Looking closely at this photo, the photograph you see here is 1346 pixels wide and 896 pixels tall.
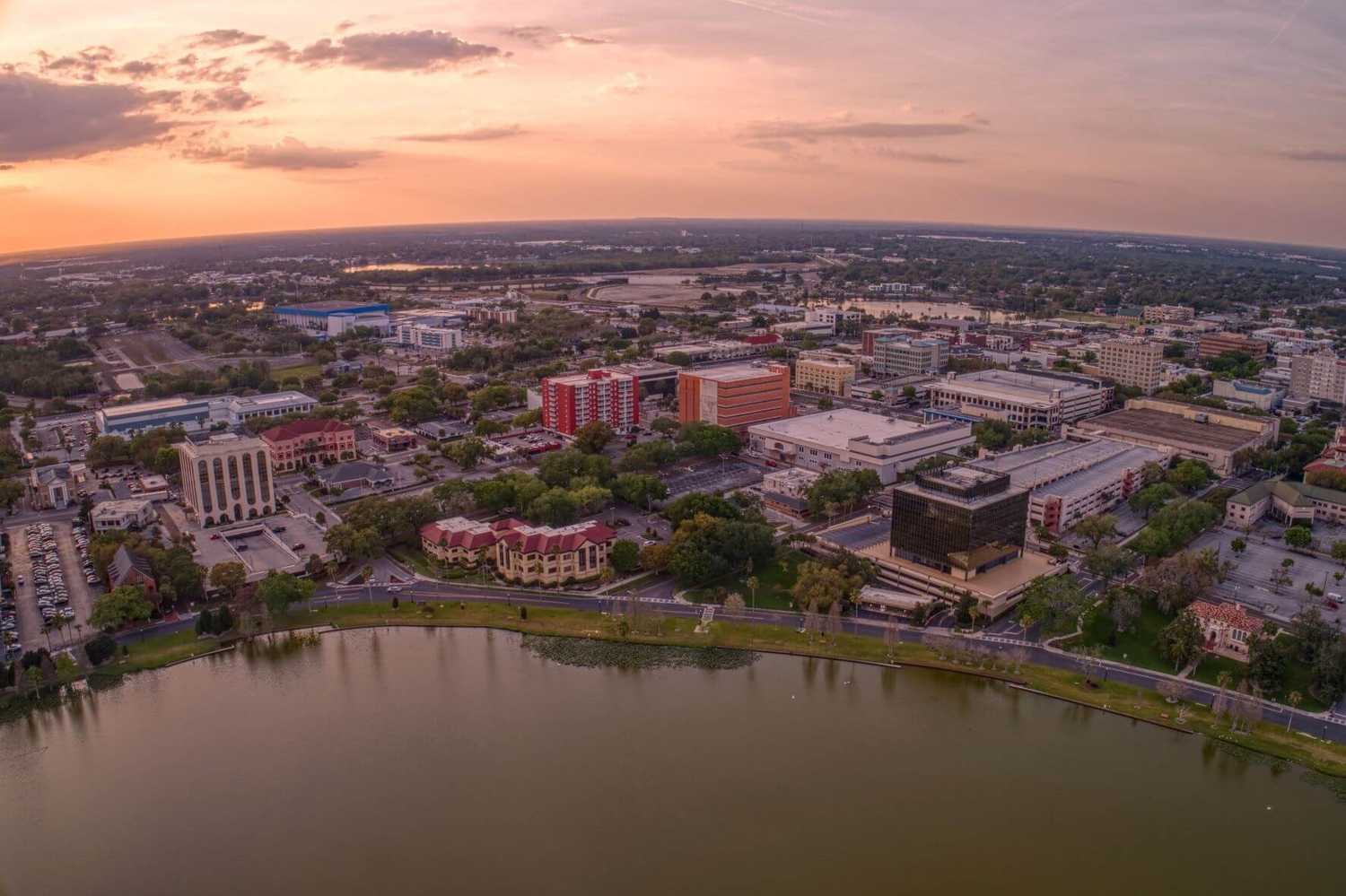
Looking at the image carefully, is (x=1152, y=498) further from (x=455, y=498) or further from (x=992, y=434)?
(x=455, y=498)

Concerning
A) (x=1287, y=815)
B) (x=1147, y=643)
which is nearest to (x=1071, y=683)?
(x=1147, y=643)

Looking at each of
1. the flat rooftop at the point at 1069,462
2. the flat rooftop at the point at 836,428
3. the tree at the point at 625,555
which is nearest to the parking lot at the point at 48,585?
the tree at the point at 625,555

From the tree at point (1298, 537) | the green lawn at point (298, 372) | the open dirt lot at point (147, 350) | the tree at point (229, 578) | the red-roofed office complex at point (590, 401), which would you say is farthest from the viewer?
the open dirt lot at point (147, 350)

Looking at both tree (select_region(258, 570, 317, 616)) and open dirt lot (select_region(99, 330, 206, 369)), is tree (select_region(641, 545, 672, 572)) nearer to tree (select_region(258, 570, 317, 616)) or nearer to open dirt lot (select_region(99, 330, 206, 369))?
tree (select_region(258, 570, 317, 616))

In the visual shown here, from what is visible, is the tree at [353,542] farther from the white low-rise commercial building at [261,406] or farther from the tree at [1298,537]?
the tree at [1298,537]

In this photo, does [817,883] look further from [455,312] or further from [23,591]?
[455,312]

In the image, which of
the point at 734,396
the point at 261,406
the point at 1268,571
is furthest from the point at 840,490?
the point at 261,406
